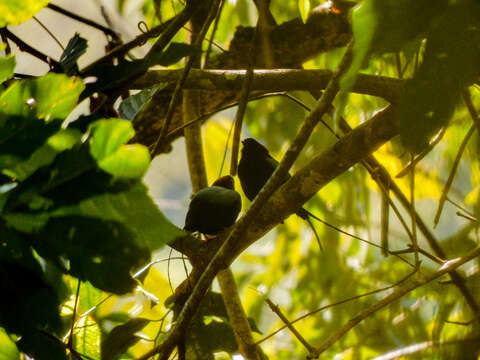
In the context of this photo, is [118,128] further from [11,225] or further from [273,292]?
[273,292]

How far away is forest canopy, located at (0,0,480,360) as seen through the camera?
794 millimetres

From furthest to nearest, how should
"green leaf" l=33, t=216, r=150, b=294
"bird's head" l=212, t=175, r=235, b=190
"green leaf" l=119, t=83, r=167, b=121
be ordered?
"bird's head" l=212, t=175, r=235, b=190 → "green leaf" l=119, t=83, r=167, b=121 → "green leaf" l=33, t=216, r=150, b=294

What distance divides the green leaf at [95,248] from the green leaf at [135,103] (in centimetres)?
59

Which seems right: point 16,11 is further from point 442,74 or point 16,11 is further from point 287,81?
point 442,74

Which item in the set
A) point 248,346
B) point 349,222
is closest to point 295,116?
point 349,222

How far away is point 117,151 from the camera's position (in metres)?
0.79

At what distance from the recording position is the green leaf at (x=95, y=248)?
0.80 m

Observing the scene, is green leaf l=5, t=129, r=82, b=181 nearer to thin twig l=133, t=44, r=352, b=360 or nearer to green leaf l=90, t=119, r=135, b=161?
green leaf l=90, t=119, r=135, b=161

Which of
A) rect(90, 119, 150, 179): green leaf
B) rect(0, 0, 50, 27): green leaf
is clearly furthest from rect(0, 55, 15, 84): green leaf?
rect(90, 119, 150, 179): green leaf

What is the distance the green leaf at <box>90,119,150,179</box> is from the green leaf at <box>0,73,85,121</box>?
0.46 feet

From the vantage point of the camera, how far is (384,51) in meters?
0.72

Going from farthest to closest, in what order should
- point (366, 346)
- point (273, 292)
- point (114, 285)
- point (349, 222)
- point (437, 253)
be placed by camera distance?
point (273, 292)
point (349, 222)
point (366, 346)
point (437, 253)
point (114, 285)

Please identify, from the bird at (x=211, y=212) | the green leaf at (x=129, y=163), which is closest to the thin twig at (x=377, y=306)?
the bird at (x=211, y=212)

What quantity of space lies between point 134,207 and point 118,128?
0.34 feet
